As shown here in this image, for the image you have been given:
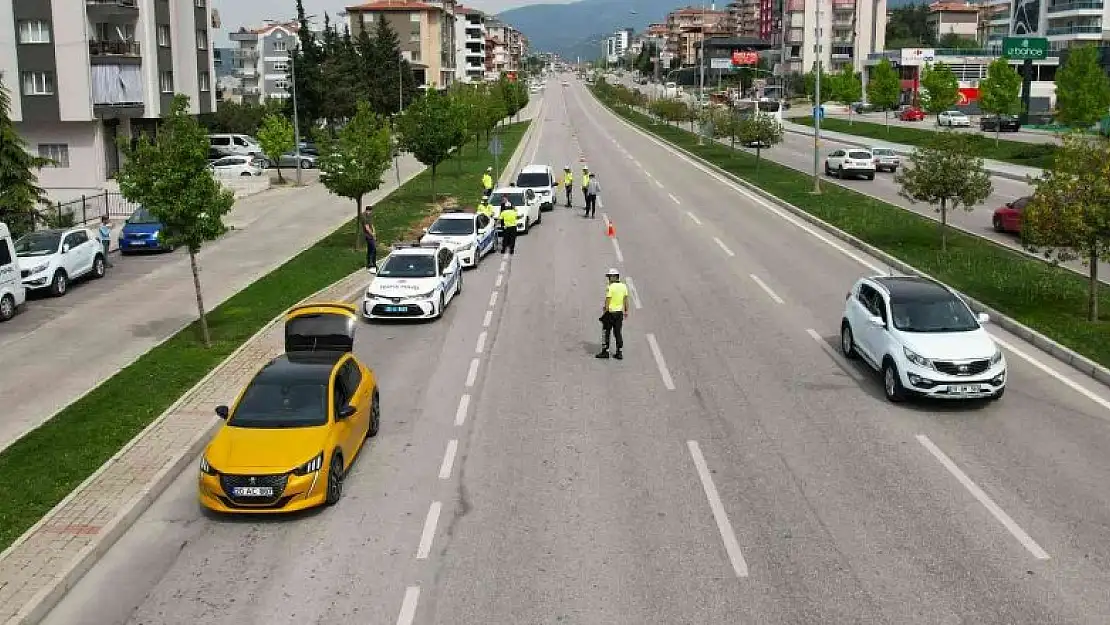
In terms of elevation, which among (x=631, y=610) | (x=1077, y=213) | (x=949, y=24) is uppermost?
(x=949, y=24)

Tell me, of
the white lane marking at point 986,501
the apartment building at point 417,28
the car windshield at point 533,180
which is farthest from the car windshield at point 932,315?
the apartment building at point 417,28

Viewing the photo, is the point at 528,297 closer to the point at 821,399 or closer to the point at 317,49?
the point at 821,399

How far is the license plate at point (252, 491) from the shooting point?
11695mm

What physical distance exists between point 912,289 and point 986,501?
20.2ft

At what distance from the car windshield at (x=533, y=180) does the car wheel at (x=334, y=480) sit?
28296mm

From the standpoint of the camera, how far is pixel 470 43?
189375 mm

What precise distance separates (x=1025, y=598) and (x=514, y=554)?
4.98 metres

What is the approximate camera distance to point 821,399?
1639 centimetres

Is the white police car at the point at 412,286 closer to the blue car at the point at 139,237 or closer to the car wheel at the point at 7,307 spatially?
the car wheel at the point at 7,307

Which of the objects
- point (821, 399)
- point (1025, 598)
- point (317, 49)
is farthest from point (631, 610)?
point (317, 49)

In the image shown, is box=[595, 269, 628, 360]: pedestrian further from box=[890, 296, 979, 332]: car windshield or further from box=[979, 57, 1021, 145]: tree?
box=[979, 57, 1021, 145]: tree

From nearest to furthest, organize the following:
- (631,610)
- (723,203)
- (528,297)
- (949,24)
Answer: (631,610), (528,297), (723,203), (949,24)

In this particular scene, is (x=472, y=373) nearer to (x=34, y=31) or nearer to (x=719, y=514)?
(x=719, y=514)

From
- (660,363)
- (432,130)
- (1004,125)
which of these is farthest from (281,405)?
(1004,125)
